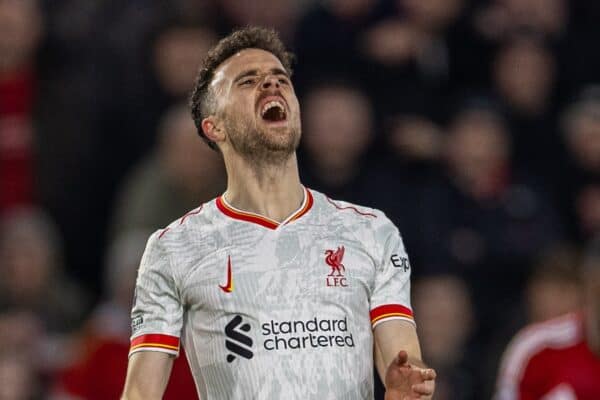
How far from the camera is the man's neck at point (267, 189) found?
502 cm

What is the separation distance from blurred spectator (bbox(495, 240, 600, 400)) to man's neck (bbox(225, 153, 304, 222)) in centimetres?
285

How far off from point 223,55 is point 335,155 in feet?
11.6

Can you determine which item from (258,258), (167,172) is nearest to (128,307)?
(167,172)

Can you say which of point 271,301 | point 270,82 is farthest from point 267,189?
point 271,301

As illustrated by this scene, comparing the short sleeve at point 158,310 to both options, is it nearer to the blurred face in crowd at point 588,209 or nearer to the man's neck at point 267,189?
the man's neck at point 267,189

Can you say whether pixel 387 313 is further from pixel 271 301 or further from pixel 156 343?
pixel 156 343

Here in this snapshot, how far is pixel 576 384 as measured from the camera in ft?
24.9

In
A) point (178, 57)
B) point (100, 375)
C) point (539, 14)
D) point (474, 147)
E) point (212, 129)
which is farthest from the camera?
point (539, 14)

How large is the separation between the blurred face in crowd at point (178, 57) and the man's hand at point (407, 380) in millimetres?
4844

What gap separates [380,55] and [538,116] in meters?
1.21

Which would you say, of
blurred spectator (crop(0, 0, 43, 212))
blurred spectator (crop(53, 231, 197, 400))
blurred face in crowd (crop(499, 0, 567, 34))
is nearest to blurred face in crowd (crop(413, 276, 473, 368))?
blurred spectator (crop(53, 231, 197, 400))

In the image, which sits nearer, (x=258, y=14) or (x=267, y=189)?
(x=267, y=189)

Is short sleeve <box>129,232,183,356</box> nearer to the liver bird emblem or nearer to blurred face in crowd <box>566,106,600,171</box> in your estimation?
the liver bird emblem

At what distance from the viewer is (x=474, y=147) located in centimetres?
919
